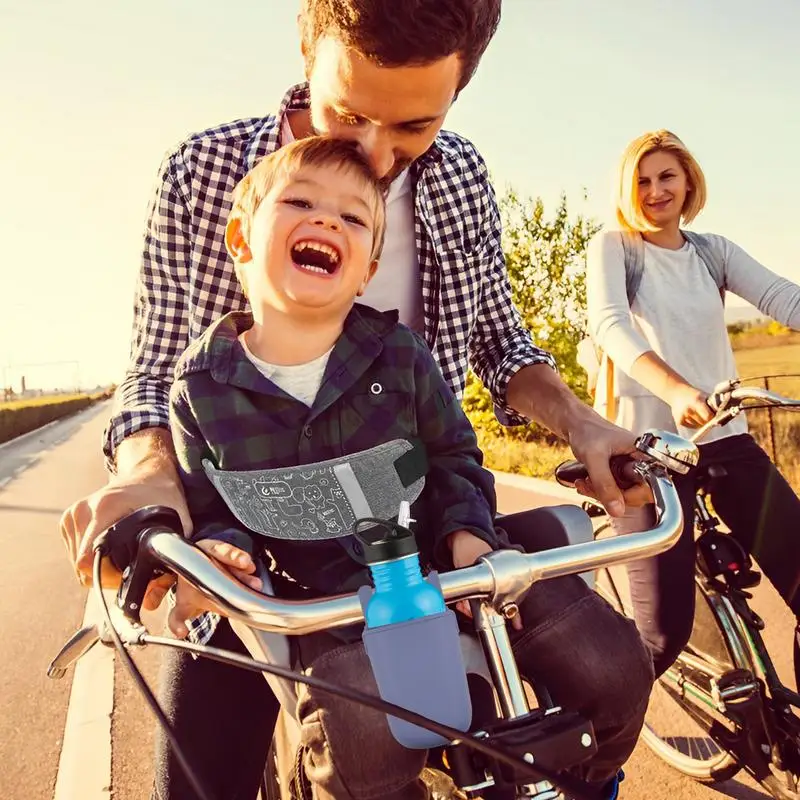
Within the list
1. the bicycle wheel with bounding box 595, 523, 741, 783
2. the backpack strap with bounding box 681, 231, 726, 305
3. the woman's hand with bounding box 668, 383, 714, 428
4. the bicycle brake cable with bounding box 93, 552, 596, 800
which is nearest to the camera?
the bicycle brake cable with bounding box 93, 552, 596, 800

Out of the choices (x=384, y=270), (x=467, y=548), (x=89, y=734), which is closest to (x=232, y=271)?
(x=384, y=270)

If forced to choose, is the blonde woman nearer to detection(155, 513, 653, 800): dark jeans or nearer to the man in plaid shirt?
the man in plaid shirt

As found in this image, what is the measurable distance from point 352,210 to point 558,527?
0.80 metres

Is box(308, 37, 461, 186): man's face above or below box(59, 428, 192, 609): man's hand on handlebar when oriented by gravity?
above

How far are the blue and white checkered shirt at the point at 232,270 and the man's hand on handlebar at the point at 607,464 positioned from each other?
1.55 ft

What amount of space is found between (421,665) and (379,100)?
1398 millimetres

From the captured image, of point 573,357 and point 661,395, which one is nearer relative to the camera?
point 661,395

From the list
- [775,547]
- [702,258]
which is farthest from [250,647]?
[702,258]

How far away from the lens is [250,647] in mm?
1346

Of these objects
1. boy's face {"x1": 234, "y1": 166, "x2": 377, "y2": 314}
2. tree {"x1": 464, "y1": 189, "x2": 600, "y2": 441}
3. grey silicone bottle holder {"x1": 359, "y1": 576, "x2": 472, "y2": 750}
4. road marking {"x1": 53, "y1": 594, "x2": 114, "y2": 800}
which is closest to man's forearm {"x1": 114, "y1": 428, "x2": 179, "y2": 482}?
boy's face {"x1": 234, "y1": 166, "x2": 377, "y2": 314}

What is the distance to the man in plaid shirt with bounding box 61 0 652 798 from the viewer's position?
1601mm

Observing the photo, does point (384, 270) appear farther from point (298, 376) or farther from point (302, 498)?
point (302, 498)

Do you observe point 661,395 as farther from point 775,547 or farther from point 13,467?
point 13,467

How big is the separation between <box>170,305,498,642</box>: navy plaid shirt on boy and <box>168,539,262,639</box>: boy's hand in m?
0.31
